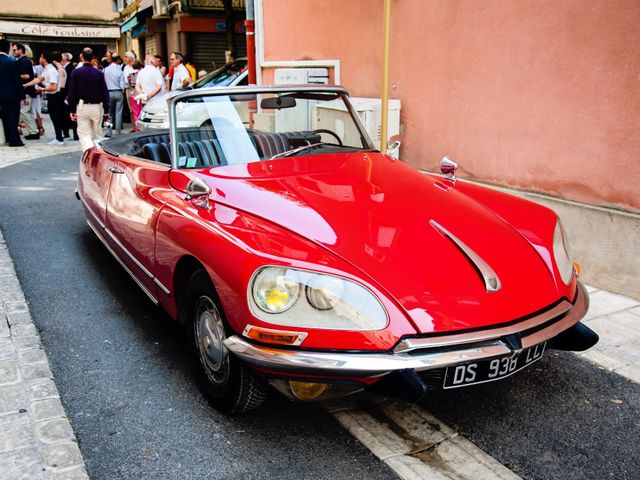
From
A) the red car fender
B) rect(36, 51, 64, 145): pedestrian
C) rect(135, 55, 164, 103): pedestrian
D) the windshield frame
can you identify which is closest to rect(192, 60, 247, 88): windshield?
rect(135, 55, 164, 103): pedestrian

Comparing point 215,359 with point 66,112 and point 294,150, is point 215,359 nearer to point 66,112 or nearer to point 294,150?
point 294,150

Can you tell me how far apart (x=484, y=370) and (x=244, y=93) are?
225 cm

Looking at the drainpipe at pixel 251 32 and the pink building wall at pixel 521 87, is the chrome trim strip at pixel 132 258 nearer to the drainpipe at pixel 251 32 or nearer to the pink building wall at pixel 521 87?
the pink building wall at pixel 521 87

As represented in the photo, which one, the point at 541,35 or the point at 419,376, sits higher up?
the point at 541,35

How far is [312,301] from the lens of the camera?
2.36 metres

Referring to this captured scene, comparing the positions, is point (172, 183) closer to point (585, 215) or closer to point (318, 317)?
point (318, 317)

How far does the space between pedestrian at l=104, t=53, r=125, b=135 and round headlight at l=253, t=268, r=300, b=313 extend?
38.6 ft

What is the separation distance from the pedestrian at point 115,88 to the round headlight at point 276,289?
11.8m

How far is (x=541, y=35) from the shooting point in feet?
16.5

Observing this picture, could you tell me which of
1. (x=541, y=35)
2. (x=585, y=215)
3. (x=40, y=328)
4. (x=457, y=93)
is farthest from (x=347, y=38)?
(x=40, y=328)

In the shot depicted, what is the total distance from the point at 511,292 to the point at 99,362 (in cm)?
226

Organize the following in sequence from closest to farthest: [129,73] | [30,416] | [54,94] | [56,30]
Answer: [30,416]
[54,94]
[129,73]
[56,30]

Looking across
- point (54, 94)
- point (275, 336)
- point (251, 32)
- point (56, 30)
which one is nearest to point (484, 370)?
point (275, 336)

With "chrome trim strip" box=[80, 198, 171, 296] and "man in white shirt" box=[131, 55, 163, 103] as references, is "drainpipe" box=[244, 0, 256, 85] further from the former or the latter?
"chrome trim strip" box=[80, 198, 171, 296]
